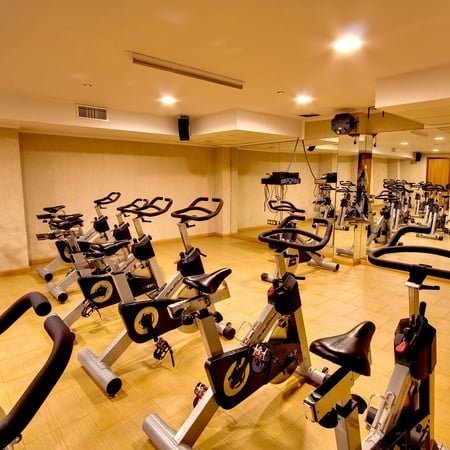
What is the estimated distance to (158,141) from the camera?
653cm

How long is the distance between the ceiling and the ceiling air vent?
0.24ft

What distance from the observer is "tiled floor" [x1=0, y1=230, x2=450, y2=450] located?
1.88m

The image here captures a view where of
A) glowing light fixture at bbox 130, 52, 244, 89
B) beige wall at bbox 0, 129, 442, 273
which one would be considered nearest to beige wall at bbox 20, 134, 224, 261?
beige wall at bbox 0, 129, 442, 273

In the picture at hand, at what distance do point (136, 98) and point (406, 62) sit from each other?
119 inches

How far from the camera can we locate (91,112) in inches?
179

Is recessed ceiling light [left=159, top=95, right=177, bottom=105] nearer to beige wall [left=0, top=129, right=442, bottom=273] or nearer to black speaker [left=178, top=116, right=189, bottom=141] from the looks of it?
black speaker [left=178, top=116, right=189, bottom=141]

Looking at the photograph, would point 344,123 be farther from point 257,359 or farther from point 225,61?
point 257,359

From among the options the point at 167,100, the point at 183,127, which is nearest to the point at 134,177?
the point at 183,127

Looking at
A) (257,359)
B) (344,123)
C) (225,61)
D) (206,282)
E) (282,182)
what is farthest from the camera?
(282,182)

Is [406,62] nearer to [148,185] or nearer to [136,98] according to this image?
[136,98]

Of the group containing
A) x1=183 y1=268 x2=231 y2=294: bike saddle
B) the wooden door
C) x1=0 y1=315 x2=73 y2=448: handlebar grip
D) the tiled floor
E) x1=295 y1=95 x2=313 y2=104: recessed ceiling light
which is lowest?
the tiled floor

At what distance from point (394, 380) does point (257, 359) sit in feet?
2.60

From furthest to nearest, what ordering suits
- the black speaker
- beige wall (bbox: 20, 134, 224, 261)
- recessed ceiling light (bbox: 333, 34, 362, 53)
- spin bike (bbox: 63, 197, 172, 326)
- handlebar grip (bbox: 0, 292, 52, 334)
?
the black speaker
beige wall (bbox: 20, 134, 224, 261)
spin bike (bbox: 63, 197, 172, 326)
recessed ceiling light (bbox: 333, 34, 362, 53)
handlebar grip (bbox: 0, 292, 52, 334)

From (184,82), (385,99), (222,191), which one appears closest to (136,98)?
(184,82)
